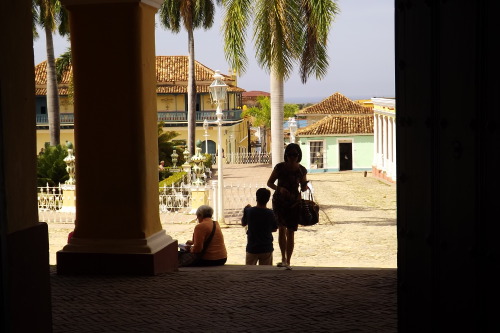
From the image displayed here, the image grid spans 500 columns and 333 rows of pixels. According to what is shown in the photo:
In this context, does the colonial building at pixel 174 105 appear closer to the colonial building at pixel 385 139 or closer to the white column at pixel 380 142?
the colonial building at pixel 385 139

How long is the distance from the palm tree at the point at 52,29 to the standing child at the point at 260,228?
21.2m

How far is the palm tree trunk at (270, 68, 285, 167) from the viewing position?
68.2ft

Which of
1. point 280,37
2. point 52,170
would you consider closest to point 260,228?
point 280,37

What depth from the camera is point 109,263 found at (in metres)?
7.50

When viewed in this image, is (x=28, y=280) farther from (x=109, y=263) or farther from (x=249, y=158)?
(x=249, y=158)

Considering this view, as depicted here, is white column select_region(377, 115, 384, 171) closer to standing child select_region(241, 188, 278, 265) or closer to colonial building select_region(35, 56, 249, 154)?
colonial building select_region(35, 56, 249, 154)

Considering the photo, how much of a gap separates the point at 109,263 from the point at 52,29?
24.2 metres

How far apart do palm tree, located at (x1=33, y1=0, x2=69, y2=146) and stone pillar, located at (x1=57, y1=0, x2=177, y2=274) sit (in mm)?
21621

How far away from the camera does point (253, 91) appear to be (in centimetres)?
12238

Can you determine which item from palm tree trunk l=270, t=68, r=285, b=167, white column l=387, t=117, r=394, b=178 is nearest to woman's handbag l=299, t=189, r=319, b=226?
palm tree trunk l=270, t=68, r=285, b=167
